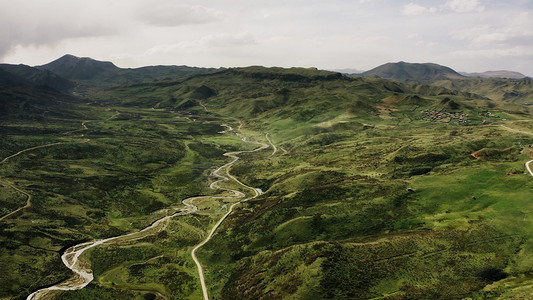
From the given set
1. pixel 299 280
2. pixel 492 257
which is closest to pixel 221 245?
pixel 299 280

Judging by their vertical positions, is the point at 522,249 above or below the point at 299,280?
above

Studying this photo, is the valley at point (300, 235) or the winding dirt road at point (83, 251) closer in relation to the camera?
the valley at point (300, 235)

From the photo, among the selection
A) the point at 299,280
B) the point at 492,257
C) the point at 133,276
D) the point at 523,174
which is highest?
the point at 523,174

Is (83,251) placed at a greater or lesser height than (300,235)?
lesser

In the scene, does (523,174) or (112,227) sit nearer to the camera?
(523,174)

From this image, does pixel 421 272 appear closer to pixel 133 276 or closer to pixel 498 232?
pixel 498 232

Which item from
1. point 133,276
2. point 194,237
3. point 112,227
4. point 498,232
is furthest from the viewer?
point 112,227

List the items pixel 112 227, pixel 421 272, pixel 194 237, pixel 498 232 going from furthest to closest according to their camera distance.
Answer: pixel 112 227
pixel 194 237
pixel 498 232
pixel 421 272

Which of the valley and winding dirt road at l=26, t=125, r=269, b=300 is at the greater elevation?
the valley

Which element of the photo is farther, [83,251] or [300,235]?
[83,251]

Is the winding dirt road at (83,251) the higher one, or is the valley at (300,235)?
the valley at (300,235)

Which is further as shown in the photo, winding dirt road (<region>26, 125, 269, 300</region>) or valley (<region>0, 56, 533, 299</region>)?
winding dirt road (<region>26, 125, 269, 300</region>)
